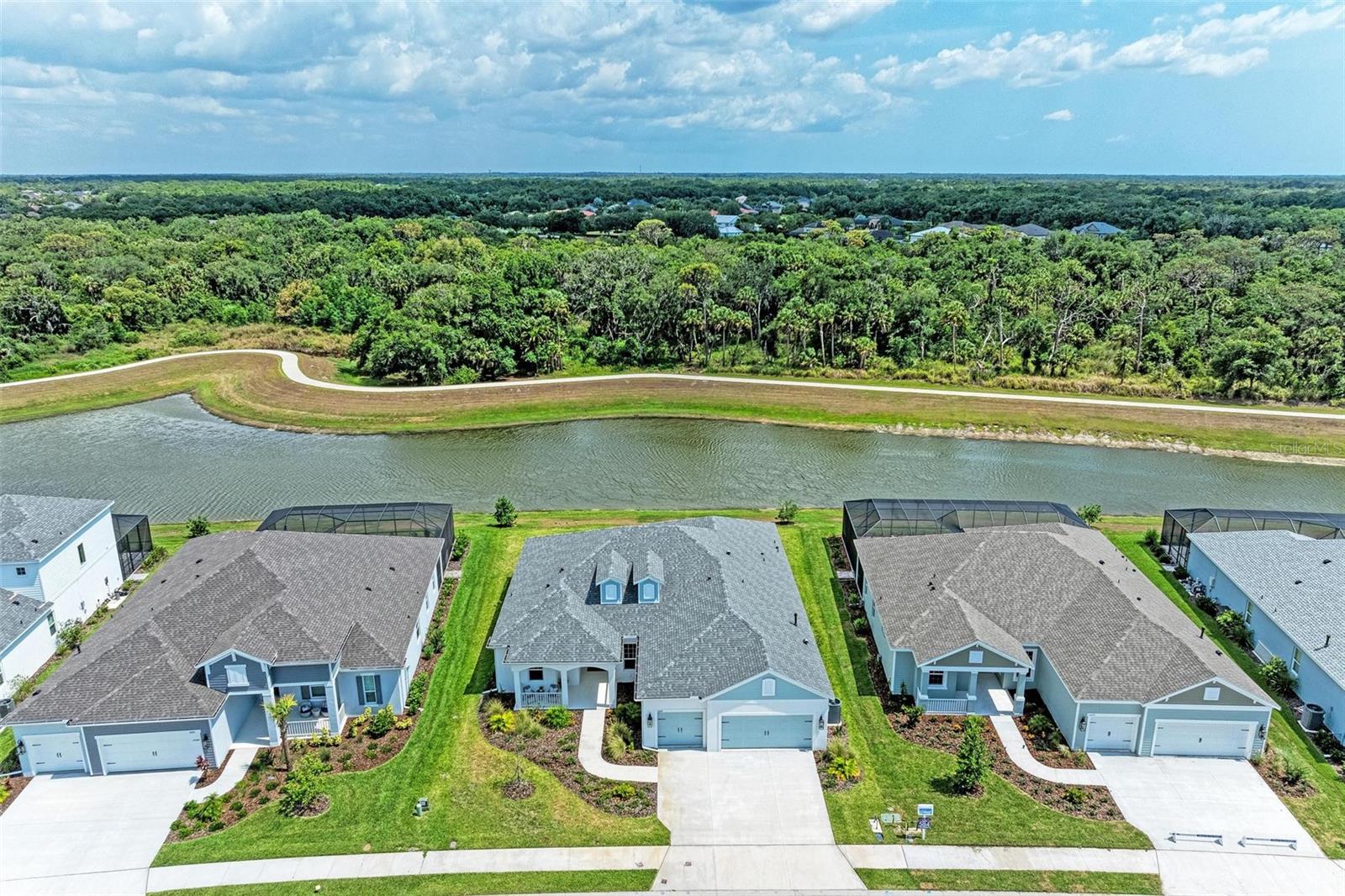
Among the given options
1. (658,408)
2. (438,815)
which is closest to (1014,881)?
(438,815)

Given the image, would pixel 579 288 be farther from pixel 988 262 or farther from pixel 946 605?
pixel 946 605

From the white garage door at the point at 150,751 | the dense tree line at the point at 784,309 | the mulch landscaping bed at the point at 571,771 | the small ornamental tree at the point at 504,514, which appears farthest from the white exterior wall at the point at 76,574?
the dense tree line at the point at 784,309

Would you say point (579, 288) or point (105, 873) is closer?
point (105, 873)

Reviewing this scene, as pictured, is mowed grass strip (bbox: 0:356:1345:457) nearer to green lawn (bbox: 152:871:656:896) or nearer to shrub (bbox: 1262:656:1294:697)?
shrub (bbox: 1262:656:1294:697)

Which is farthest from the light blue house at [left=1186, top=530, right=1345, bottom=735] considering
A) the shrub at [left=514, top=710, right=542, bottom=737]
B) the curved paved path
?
the curved paved path

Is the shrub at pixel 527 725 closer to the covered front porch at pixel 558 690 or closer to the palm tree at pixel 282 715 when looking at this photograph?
the covered front porch at pixel 558 690

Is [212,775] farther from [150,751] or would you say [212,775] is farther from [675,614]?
[675,614]

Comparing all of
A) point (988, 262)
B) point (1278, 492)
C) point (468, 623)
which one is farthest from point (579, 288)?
point (1278, 492)
